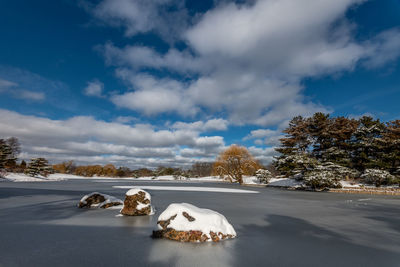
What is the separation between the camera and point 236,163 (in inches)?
1469

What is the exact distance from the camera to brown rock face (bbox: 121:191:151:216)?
748 cm

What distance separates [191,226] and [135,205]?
350 cm

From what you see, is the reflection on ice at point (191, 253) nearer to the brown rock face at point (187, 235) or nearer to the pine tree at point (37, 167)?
the brown rock face at point (187, 235)

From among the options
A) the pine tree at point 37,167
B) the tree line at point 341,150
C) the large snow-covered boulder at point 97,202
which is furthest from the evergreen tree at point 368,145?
the pine tree at point 37,167

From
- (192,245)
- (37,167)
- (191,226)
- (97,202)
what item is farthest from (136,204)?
(37,167)

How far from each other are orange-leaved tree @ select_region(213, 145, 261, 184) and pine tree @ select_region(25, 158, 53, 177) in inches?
1351

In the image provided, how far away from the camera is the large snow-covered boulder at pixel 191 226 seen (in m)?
4.68

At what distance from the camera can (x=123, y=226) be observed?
19.4ft

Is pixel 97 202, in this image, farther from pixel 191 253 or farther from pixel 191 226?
pixel 191 253

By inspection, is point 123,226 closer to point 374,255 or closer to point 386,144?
point 374,255

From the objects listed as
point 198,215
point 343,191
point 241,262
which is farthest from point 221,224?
point 343,191

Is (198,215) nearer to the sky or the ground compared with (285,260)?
nearer to the sky

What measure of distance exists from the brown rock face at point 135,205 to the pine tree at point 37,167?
1741 inches

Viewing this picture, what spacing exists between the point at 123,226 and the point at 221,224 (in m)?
2.84
